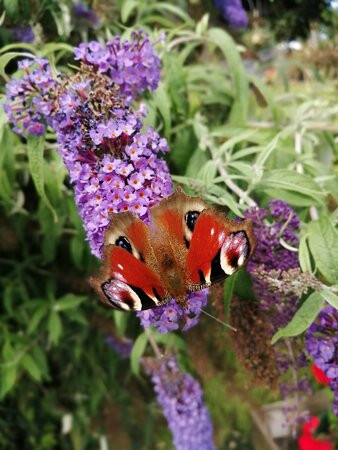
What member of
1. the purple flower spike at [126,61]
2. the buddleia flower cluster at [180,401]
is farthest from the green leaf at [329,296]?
the buddleia flower cluster at [180,401]

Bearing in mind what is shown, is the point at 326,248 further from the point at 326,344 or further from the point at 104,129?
the point at 104,129

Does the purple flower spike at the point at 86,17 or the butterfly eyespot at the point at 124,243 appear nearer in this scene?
the butterfly eyespot at the point at 124,243

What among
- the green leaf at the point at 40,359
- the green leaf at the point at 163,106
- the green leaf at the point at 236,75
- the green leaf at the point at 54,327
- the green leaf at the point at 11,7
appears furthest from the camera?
the green leaf at the point at 40,359

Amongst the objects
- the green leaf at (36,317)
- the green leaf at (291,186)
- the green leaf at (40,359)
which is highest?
the green leaf at (36,317)

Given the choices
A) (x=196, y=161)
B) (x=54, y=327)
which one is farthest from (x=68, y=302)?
(x=196, y=161)

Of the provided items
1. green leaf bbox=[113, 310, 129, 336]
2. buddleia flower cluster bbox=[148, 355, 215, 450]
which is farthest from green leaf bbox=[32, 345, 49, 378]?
buddleia flower cluster bbox=[148, 355, 215, 450]

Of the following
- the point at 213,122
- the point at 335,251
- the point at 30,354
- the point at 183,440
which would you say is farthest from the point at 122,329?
the point at 335,251

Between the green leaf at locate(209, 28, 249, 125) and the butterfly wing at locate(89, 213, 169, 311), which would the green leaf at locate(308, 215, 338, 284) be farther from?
the green leaf at locate(209, 28, 249, 125)

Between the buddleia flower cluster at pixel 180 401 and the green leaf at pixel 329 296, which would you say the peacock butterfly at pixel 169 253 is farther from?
the buddleia flower cluster at pixel 180 401
